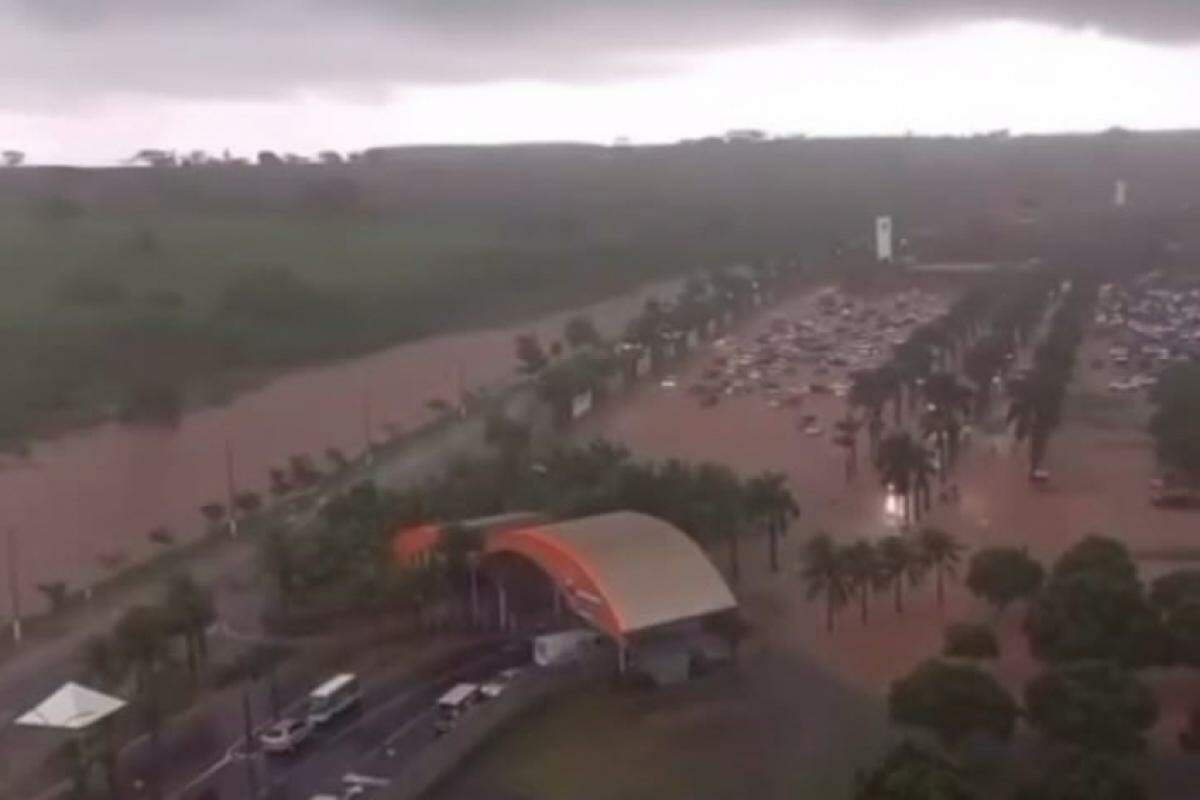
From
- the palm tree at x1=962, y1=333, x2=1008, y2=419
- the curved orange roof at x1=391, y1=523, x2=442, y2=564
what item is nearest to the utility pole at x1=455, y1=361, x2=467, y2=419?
the palm tree at x1=962, y1=333, x2=1008, y2=419

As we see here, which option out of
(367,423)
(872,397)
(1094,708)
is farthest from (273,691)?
(367,423)

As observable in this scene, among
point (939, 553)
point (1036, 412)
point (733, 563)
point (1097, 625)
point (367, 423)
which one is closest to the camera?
point (1097, 625)

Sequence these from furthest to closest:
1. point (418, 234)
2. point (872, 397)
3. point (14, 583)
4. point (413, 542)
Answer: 1. point (418, 234)
2. point (872, 397)
3. point (14, 583)
4. point (413, 542)

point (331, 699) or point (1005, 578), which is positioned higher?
point (1005, 578)

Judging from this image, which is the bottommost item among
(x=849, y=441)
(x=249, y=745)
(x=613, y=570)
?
(x=249, y=745)

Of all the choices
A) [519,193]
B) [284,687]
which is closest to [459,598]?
[284,687]

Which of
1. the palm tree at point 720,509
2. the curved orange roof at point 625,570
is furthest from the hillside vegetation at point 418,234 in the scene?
the curved orange roof at point 625,570

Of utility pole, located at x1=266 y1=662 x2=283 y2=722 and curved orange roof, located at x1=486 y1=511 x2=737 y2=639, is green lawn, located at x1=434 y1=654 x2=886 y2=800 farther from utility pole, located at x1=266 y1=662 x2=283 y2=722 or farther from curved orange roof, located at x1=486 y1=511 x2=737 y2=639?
utility pole, located at x1=266 y1=662 x2=283 y2=722

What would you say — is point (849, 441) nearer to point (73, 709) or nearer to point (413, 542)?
point (413, 542)
